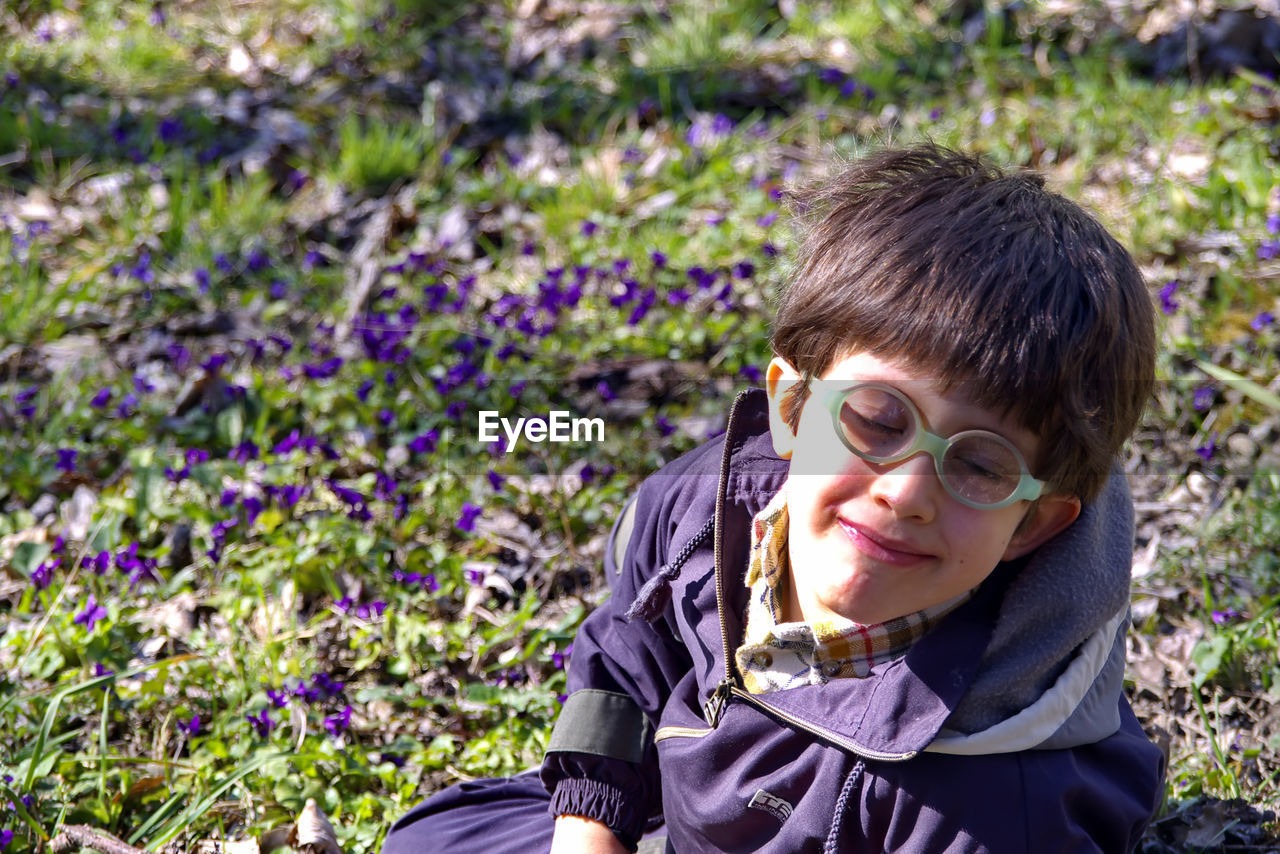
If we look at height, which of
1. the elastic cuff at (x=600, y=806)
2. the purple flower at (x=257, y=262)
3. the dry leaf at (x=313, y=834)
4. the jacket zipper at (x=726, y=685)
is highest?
the jacket zipper at (x=726, y=685)

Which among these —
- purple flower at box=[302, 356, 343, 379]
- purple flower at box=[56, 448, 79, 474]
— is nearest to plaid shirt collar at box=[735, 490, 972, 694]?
purple flower at box=[302, 356, 343, 379]

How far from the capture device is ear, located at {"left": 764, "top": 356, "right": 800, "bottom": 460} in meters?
1.50

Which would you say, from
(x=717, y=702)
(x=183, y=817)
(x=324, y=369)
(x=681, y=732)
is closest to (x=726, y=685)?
(x=717, y=702)

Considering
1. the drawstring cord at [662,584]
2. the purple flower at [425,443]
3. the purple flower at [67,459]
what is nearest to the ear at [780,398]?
the drawstring cord at [662,584]

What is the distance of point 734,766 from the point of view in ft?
4.91

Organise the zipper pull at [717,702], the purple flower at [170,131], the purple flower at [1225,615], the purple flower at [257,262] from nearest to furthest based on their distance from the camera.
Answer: the zipper pull at [717,702], the purple flower at [1225,615], the purple flower at [257,262], the purple flower at [170,131]

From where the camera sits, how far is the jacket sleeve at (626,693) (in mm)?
1691

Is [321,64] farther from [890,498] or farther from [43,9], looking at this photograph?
[890,498]

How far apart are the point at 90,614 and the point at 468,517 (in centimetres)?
79

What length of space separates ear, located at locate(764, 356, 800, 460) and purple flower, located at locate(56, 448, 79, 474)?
2049mm

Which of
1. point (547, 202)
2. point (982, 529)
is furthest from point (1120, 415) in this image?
point (547, 202)

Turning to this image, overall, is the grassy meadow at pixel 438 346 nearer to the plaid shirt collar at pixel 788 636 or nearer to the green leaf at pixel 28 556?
the green leaf at pixel 28 556

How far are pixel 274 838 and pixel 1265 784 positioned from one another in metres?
1.76

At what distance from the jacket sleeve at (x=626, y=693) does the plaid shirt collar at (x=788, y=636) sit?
168 mm
